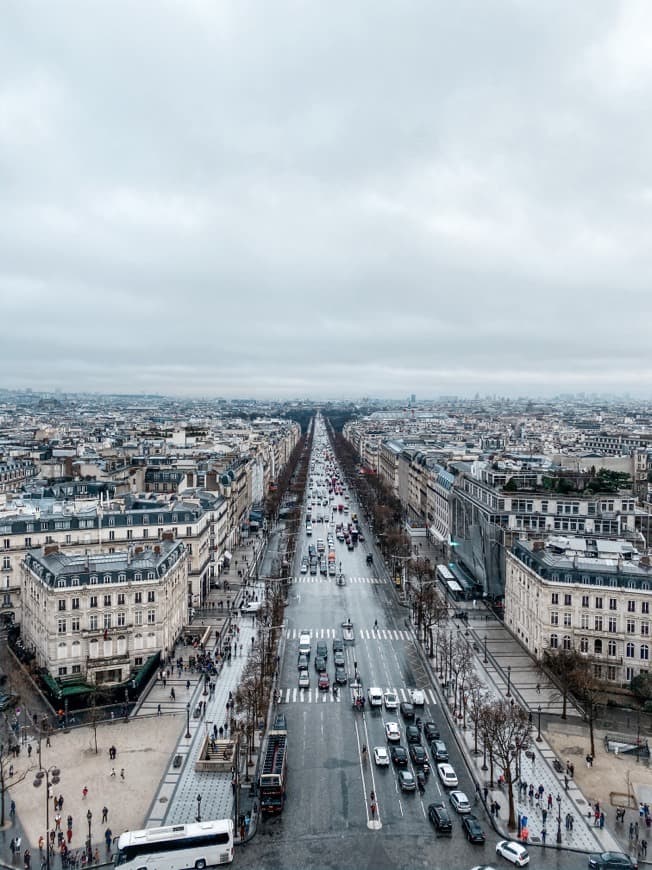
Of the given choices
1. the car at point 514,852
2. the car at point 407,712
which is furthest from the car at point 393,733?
the car at point 514,852

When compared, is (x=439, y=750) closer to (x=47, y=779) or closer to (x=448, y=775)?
(x=448, y=775)

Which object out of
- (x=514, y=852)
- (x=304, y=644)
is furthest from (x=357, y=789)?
(x=304, y=644)

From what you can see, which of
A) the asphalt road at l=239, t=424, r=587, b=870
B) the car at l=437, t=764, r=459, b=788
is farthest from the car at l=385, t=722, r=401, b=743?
the car at l=437, t=764, r=459, b=788

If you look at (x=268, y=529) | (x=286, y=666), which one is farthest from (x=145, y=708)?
(x=268, y=529)

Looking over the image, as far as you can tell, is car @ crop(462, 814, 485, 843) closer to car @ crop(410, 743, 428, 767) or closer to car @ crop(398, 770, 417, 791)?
car @ crop(398, 770, 417, 791)

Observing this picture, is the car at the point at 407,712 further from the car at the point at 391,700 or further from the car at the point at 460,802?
the car at the point at 460,802
